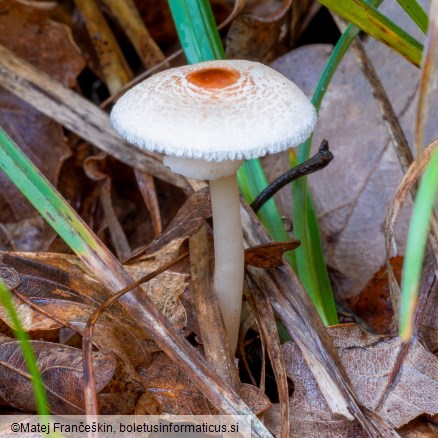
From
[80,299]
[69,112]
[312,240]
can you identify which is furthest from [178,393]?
[69,112]

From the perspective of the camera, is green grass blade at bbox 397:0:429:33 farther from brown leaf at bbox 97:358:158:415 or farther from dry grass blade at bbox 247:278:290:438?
brown leaf at bbox 97:358:158:415

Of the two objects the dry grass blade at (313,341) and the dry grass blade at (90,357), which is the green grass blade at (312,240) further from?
the dry grass blade at (90,357)

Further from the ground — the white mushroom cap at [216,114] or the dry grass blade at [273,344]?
the white mushroom cap at [216,114]

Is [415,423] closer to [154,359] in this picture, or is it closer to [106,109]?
[154,359]

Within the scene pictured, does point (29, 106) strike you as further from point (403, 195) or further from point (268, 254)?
point (403, 195)

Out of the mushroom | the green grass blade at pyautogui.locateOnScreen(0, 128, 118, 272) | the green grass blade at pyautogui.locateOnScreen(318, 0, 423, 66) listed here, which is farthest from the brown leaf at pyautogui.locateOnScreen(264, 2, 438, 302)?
the green grass blade at pyautogui.locateOnScreen(0, 128, 118, 272)

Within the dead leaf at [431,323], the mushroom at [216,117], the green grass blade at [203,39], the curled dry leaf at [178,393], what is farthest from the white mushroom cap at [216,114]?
the dead leaf at [431,323]

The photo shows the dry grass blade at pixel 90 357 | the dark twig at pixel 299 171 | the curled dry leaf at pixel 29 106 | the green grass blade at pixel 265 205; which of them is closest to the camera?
the dry grass blade at pixel 90 357
